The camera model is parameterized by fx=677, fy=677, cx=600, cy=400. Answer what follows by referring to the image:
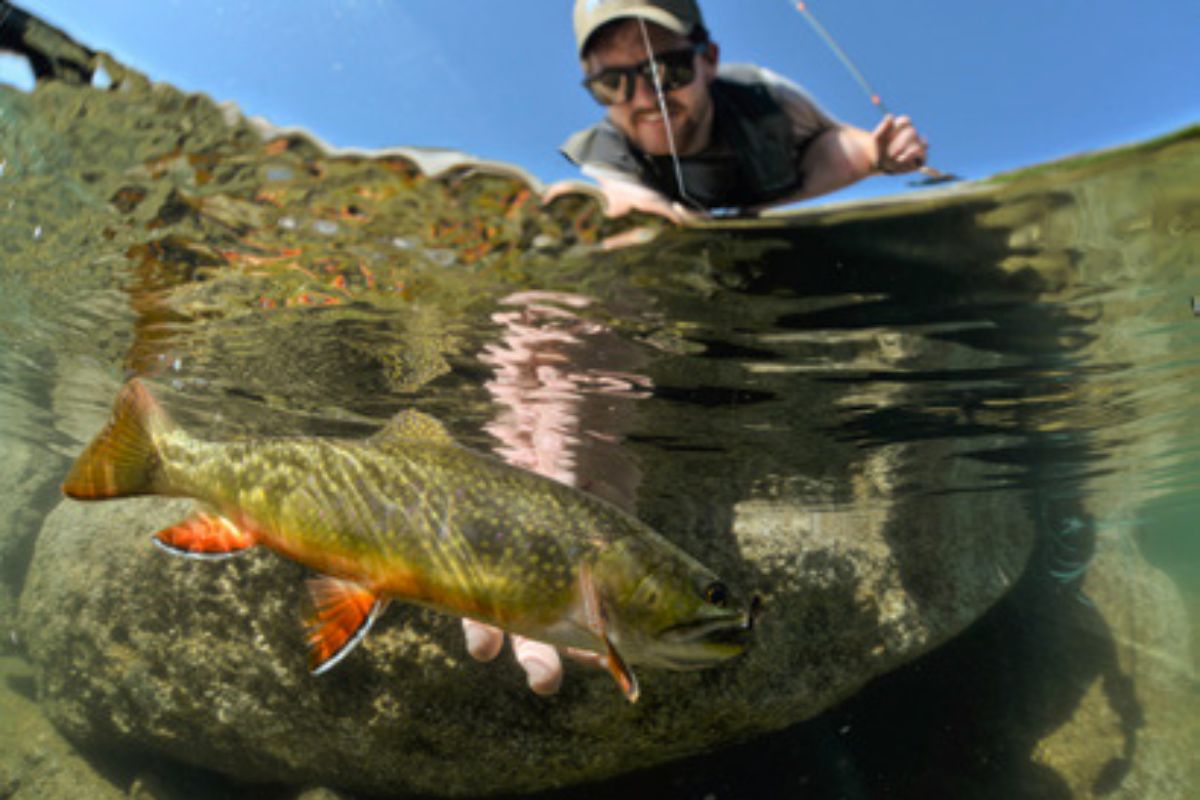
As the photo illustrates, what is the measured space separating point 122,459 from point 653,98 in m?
3.53

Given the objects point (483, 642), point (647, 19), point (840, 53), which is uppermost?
point (647, 19)

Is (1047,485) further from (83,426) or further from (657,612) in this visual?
(83,426)

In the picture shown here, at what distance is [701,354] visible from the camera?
7867mm

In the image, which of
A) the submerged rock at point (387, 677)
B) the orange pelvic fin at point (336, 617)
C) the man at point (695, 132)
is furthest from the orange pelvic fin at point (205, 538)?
the submerged rock at point (387, 677)

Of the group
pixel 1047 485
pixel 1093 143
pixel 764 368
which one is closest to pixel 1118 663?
pixel 1047 485

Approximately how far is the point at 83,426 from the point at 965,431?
18.9 metres

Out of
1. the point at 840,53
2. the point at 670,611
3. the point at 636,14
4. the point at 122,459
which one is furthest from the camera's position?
the point at 636,14

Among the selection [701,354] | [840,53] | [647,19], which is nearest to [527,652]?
[701,354]

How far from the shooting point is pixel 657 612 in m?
2.34

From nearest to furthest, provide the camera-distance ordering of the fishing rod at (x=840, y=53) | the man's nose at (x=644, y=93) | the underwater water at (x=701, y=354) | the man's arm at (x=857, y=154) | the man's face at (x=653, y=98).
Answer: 1. the fishing rod at (x=840, y=53)
2. the man's face at (x=653, y=98)
3. the man's arm at (x=857, y=154)
4. the man's nose at (x=644, y=93)
5. the underwater water at (x=701, y=354)

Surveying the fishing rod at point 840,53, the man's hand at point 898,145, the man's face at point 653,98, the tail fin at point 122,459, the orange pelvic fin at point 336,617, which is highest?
the man's face at point 653,98

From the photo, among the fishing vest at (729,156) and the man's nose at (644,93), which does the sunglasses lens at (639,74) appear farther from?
the fishing vest at (729,156)

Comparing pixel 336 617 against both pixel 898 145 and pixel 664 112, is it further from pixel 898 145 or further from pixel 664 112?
pixel 898 145

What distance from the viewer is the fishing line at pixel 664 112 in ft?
13.0
